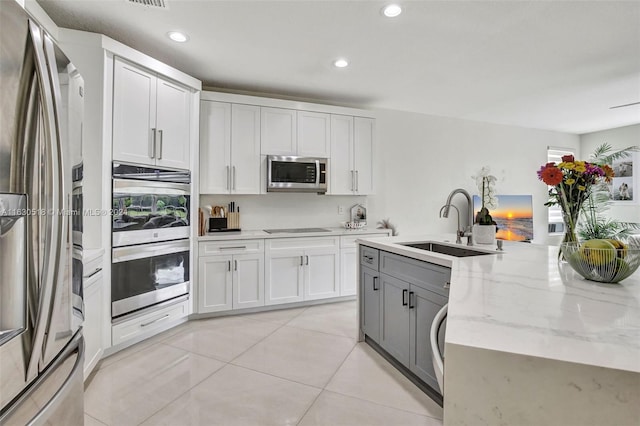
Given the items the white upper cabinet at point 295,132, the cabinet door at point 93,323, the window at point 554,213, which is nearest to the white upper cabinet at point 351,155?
the white upper cabinet at point 295,132

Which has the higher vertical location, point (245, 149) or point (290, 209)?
point (245, 149)

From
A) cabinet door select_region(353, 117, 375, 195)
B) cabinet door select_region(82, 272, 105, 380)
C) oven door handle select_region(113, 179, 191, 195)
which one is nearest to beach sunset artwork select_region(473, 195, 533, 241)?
cabinet door select_region(353, 117, 375, 195)

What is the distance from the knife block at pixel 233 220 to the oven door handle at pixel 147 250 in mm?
711

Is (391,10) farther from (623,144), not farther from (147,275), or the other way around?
(623,144)

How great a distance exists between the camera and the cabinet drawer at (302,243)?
136 inches

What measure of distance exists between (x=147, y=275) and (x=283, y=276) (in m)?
1.36

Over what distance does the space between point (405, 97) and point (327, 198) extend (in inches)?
66.9

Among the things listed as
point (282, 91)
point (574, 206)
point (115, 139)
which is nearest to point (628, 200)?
point (574, 206)

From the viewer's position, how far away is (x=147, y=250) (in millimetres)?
2643

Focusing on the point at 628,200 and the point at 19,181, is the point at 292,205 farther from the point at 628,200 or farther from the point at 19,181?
the point at 628,200

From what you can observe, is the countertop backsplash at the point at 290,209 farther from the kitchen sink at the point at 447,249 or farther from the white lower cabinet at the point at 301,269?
the kitchen sink at the point at 447,249

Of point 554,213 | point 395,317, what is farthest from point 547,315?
point 554,213

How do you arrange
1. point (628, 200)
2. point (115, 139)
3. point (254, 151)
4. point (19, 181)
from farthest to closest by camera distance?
1. point (628, 200)
2. point (254, 151)
3. point (115, 139)
4. point (19, 181)

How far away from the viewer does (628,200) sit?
549 centimetres
